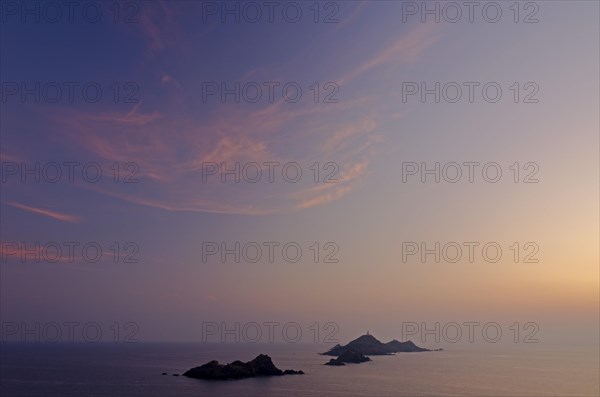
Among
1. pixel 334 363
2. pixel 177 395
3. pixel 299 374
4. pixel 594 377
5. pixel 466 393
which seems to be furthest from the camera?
pixel 334 363

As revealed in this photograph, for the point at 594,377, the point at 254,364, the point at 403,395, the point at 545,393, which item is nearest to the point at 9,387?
the point at 254,364

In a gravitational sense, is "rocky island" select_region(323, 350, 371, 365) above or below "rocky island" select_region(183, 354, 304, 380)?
below

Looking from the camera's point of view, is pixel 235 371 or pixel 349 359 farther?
pixel 349 359

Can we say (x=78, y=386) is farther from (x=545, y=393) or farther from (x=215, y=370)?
(x=545, y=393)

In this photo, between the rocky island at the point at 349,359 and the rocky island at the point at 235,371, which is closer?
the rocky island at the point at 235,371

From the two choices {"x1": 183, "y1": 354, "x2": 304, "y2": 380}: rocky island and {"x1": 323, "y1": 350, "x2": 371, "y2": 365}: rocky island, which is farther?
{"x1": 323, "y1": 350, "x2": 371, "y2": 365}: rocky island

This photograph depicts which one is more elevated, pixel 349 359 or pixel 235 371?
pixel 235 371

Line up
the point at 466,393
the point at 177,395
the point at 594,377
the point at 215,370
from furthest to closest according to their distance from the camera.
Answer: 1. the point at 594,377
2. the point at 215,370
3. the point at 466,393
4. the point at 177,395

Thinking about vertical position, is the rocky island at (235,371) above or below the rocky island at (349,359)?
above
